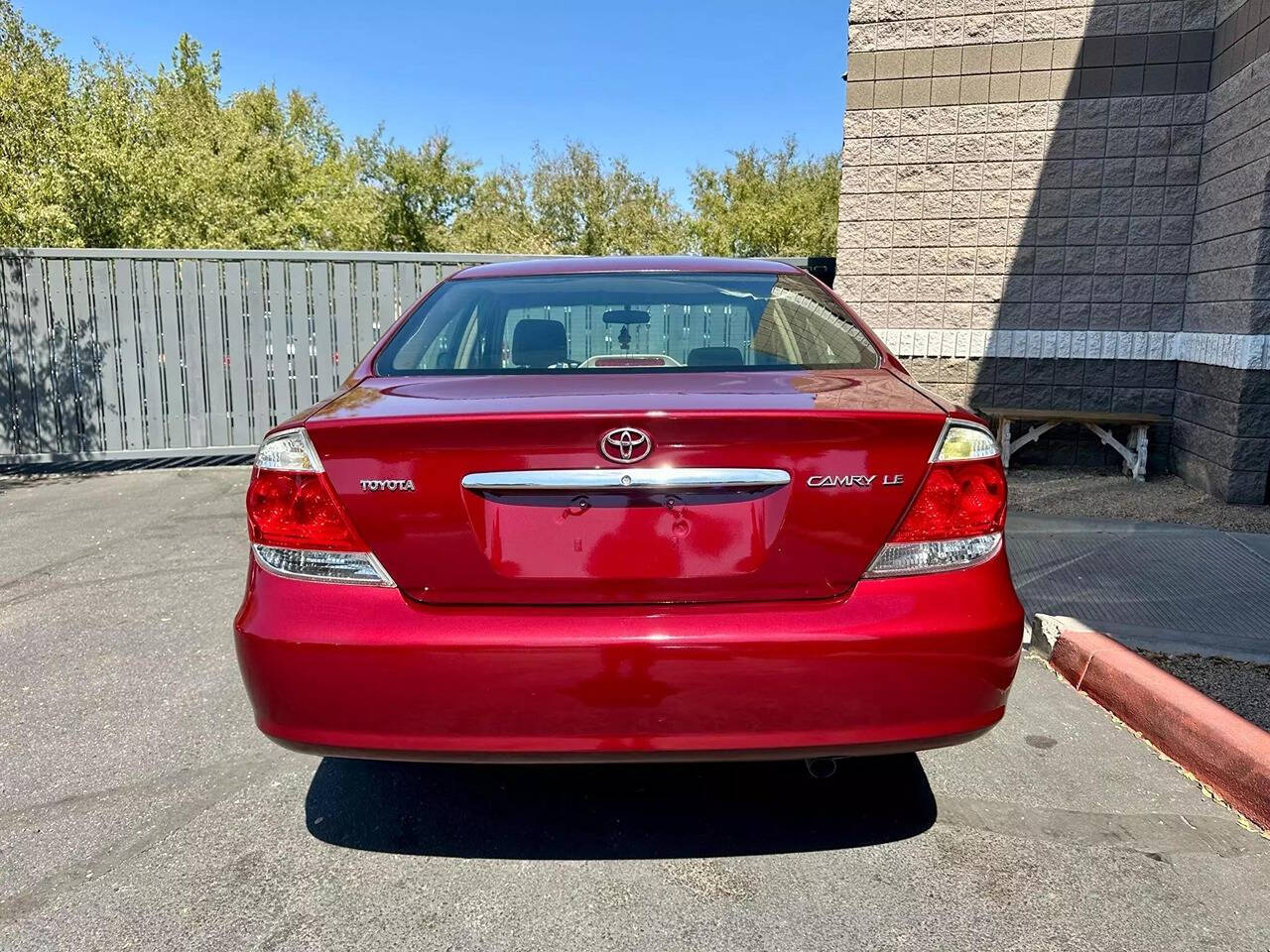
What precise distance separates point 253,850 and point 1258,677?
3628mm

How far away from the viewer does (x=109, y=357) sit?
9.59 metres

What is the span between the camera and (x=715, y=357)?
3119 mm

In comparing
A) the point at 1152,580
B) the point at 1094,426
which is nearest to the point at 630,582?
the point at 1152,580

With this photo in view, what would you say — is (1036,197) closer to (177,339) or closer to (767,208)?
(177,339)

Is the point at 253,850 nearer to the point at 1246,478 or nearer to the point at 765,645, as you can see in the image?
the point at 765,645

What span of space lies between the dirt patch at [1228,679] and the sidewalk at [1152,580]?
1.8 inches

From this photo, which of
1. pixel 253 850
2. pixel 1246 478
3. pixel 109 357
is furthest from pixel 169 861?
pixel 109 357

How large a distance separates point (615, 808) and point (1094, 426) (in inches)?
265

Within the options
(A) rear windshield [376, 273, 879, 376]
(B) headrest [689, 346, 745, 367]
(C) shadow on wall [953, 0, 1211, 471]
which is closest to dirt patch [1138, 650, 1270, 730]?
(A) rear windshield [376, 273, 879, 376]

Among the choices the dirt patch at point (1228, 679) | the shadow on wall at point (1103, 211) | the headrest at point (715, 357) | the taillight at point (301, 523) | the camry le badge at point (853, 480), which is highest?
the shadow on wall at point (1103, 211)

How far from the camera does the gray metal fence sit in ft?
31.0

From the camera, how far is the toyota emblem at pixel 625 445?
2.26m

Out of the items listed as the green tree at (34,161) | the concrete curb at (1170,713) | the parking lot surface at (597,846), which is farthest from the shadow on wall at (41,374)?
the concrete curb at (1170,713)

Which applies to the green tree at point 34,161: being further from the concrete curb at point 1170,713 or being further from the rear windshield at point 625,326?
the concrete curb at point 1170,713
